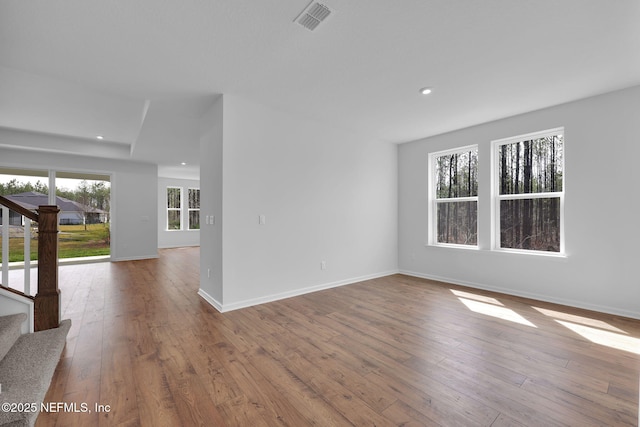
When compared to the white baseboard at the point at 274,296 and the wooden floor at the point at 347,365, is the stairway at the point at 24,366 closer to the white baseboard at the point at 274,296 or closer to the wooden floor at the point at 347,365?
the wooden floor at the point at 347,365

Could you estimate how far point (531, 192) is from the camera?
3.91 metres

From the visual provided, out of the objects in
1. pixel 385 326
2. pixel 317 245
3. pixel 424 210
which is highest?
pixel 424 210

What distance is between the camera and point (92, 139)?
595 cm

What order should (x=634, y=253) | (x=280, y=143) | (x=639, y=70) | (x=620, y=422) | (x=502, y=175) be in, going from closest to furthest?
(x=620, y=422), (x=639, y=70), (x=634, y=253), (x=280, y=143), (x=502, y=175)

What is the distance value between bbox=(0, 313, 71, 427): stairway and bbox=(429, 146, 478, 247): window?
5.08 metres

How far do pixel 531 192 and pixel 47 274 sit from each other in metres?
5.76

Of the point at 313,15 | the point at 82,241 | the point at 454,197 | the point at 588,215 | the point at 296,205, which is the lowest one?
the point at 82,241

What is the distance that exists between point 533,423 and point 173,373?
2325 mm

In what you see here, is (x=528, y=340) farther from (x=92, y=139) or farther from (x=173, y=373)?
(x=92, y=139)

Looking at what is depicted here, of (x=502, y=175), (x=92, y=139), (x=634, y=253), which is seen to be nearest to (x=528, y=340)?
(x=634, y=253)

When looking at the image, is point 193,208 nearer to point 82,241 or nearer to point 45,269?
point 82,241

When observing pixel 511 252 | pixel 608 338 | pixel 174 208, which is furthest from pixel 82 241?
pixel 608 338

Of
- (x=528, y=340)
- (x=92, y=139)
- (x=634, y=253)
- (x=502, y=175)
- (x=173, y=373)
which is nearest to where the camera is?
(x=173, y=373)

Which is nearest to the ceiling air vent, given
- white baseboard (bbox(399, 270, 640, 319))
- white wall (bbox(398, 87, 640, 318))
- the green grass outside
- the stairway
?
the stairway
